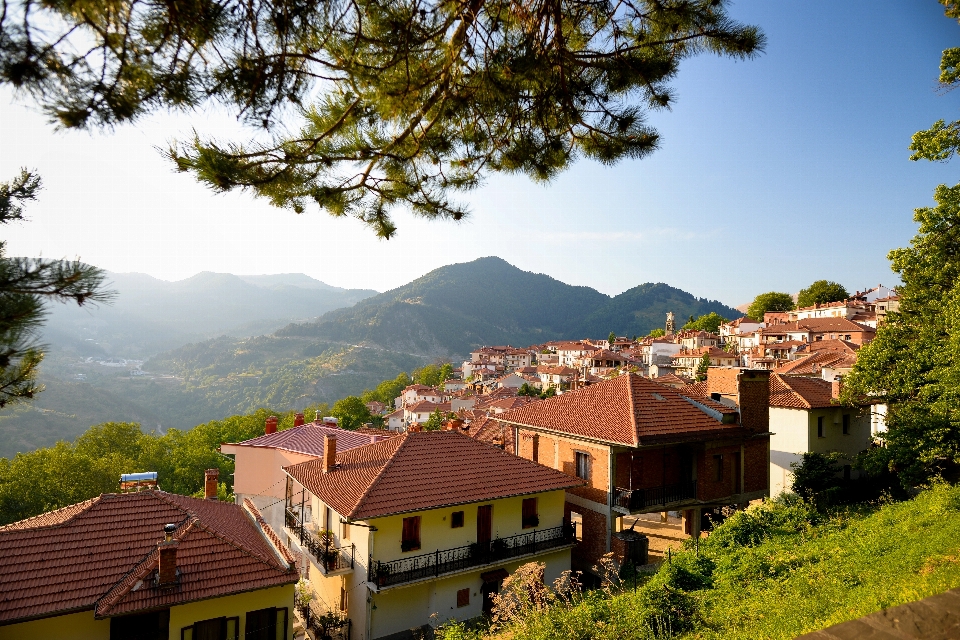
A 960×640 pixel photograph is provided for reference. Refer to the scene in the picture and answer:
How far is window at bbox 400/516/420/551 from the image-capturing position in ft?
46.9

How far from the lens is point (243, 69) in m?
4.31

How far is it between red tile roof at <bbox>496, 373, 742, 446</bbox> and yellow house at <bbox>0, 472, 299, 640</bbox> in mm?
10773

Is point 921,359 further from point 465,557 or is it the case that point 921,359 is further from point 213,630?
point 213,630

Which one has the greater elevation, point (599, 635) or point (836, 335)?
point (836, 335)

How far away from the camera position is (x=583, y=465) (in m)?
18.0

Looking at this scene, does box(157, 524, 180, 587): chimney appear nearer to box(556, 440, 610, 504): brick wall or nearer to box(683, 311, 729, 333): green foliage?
box(556, 440, 610, 504): brick wall

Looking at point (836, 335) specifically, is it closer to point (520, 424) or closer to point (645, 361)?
point (645, 361)

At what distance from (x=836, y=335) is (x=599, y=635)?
266ft

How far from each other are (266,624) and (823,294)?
10733 cm

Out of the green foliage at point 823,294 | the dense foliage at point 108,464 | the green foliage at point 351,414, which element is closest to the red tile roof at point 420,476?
the dense foliage at point 108,464

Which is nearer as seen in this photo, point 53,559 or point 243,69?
point 243,69

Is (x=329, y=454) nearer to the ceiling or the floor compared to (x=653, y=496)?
nearer to the ceiling

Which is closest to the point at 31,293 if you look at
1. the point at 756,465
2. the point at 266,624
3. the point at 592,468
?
the point at 266,624

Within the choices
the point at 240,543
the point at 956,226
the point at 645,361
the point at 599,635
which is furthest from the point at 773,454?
the point at 645,361
